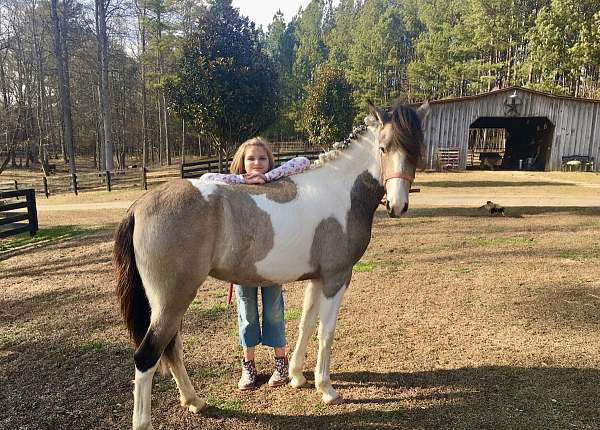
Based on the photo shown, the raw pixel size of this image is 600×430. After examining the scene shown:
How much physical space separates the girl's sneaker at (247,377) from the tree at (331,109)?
1549 centimetres

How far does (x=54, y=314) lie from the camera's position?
463cm

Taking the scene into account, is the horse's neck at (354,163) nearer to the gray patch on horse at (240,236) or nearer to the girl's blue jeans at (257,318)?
the gray patch on horse at (240,236)

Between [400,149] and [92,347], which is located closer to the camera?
[400,149]

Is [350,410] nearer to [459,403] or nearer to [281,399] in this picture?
[281,399]

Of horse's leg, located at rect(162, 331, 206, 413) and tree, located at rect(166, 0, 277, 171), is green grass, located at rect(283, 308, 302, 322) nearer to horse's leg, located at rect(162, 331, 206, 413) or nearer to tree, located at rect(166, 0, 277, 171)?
horse's leg, located at rect(162, 331, 206, 413)

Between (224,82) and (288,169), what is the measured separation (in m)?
12.6

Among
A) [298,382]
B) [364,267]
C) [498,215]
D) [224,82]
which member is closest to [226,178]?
[298,382]

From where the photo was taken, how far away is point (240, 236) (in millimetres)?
2469

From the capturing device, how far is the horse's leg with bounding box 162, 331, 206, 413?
269cm

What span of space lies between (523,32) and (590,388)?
38.8 m

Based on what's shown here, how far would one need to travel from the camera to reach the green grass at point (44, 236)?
28.0ft

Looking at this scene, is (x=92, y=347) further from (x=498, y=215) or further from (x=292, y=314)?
(x=498, y=215)

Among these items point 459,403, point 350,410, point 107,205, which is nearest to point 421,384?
point 459,403

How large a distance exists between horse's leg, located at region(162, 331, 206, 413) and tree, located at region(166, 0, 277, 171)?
12749 mm
